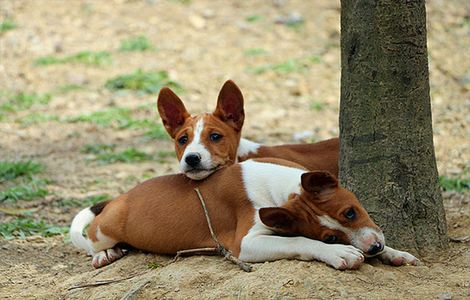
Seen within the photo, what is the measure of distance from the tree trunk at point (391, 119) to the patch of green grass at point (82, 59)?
7844mm

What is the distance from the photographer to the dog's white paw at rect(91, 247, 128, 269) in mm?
5836

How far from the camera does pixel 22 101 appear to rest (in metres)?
11.7

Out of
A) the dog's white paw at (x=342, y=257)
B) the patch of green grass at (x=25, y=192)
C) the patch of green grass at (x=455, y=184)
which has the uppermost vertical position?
the dog's white paw at (x=342, y=257)

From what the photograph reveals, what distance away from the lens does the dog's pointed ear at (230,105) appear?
6227 millimetres

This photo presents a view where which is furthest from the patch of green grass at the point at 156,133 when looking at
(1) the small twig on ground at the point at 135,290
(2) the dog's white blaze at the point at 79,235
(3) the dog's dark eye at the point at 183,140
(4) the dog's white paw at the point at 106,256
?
(1) the small twig on ground at the point at 135,290

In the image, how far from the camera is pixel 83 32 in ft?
Result: 46.2

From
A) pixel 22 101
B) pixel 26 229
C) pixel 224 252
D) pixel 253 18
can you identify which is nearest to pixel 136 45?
pixel 253 18

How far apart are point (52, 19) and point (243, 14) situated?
317 centimetres

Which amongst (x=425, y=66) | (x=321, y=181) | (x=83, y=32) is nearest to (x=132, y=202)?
(x=321, y=181)

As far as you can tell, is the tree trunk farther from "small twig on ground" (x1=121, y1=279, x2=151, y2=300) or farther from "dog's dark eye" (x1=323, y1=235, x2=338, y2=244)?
"small twig on ground" (x1=121, y1=279, x2=151, y2=300)

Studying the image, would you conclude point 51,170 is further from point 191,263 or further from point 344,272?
point 344,272

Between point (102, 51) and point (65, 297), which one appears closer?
point (65, 297)

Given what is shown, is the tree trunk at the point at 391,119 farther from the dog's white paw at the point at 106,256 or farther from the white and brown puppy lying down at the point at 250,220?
the dog's white paw at the point at 106,256

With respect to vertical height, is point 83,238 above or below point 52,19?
below
